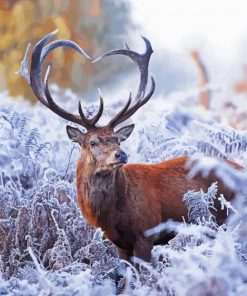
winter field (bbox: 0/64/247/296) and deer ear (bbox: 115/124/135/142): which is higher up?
deer ear (bbox: 115/124/135/142)

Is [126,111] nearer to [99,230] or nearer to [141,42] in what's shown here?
[99,230]

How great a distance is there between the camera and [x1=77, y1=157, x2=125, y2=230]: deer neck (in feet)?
9.14

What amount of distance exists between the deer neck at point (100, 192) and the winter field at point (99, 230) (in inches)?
3.1

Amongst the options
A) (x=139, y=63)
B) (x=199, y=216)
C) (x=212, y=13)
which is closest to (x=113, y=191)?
(x=199, y=216)

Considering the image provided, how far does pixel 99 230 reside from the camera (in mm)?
2734

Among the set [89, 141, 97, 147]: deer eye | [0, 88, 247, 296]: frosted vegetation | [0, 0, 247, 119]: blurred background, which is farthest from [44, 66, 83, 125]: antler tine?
[0, 0, 247, 119]: blurred background

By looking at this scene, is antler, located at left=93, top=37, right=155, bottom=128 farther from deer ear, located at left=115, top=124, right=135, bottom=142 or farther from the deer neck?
the deer neck

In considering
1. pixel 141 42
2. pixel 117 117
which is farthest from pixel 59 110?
pixel 141 42

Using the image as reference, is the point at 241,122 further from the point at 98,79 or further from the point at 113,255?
the point at 113,255

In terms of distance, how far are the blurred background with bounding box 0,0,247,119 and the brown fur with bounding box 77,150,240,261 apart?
67 cm

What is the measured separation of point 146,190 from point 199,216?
0.24 m

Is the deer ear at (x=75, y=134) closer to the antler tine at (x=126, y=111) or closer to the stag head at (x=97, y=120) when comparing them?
the stag head at (x=97, y=120)

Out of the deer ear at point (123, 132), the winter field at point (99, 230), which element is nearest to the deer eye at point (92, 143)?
the deer ear at point (123, 132)

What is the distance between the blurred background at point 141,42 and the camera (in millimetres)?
3406
